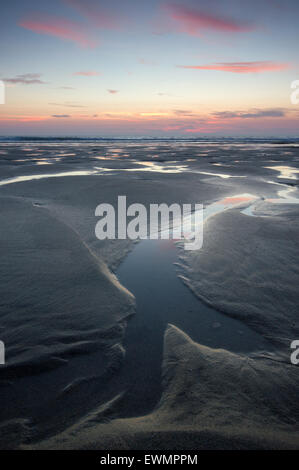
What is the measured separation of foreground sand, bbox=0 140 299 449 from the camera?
164 cm

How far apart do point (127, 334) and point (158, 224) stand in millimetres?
3514

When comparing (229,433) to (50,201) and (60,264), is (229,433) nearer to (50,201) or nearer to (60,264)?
(60,264)

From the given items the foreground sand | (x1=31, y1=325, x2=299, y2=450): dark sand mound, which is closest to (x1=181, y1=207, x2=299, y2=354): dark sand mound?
the foreground sand

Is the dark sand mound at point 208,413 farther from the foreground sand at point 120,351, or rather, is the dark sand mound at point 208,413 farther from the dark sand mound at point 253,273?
the dark sand mound at point 253,273

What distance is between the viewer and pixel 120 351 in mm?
2336

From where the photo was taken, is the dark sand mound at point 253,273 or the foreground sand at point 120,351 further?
the dark sand mound at point 253,273

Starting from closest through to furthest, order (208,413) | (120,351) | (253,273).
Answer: (208,413), (120,351), (253,273)

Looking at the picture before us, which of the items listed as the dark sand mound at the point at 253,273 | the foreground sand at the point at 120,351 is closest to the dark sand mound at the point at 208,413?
the foreground sand at the point at 120,351

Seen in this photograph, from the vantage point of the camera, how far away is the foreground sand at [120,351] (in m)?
1.64

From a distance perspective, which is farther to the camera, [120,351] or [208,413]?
[120,351]

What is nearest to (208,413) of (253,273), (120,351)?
(120,351)

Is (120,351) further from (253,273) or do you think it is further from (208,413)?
(253,273)

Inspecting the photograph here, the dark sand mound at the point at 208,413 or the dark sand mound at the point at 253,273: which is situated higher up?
the dark sand mound at the point at 253,273

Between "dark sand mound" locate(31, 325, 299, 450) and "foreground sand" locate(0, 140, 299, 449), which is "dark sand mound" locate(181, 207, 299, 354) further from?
"dark sand mound" locate(31, 325, 299, 450)
